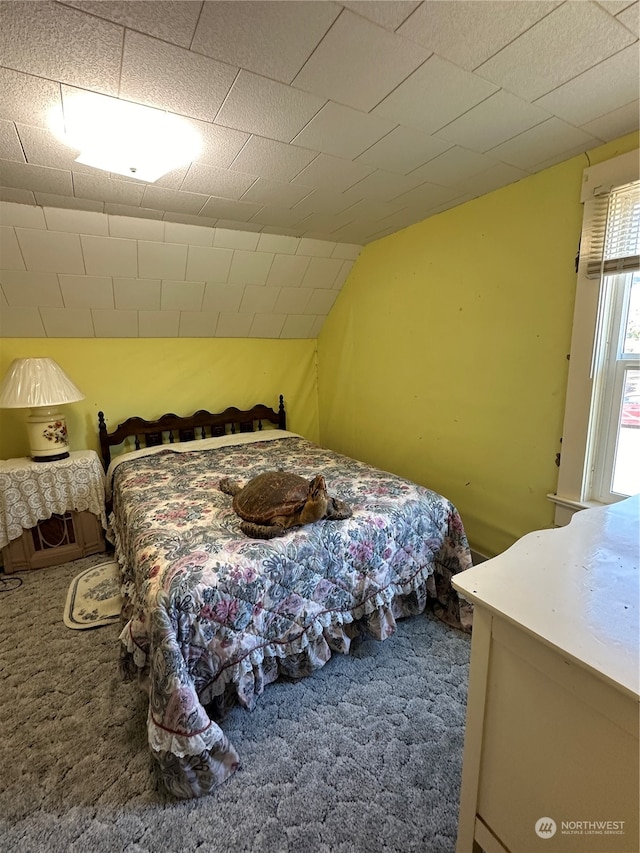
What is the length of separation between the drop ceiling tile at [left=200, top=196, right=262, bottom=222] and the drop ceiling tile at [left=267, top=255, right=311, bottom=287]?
0.53m

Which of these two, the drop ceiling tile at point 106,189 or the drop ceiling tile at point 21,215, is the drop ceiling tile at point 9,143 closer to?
the drop ceiling tile at point 106,189

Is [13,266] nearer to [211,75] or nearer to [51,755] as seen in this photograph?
[211,75]

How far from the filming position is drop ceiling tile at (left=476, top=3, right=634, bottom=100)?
3.38ft

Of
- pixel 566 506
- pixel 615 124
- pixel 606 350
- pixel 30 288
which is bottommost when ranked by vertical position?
pixel 566 506

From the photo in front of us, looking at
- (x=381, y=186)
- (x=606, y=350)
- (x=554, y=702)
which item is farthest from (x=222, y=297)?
(x=554, y=702)

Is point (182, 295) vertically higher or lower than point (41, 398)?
higher

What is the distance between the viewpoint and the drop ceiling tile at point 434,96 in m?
1.21

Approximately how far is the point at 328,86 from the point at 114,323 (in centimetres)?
231

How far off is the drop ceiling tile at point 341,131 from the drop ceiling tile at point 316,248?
4.01 feet

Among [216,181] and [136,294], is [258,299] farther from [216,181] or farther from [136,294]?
[216,181]

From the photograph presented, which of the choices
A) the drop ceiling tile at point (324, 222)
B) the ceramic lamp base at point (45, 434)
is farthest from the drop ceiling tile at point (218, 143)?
the ceramic lamp base at point (45, 434)

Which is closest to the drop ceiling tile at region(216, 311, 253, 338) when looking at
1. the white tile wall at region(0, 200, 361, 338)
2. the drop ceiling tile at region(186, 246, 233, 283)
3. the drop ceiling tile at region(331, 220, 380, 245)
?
the white tile wall at region(0, 200, 361, 338)

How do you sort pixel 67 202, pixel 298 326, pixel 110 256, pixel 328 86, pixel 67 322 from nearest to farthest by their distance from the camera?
pixel 328 86, pixel 67 202, pixel 110 256, pixel 67 322, pixel 298 326

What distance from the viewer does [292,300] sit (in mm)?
3338
